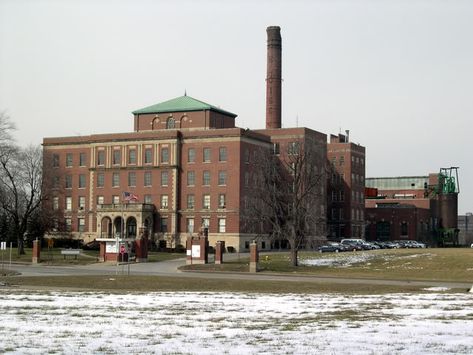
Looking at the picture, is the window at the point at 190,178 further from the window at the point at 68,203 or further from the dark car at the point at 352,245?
the dark car at the point at 352,245

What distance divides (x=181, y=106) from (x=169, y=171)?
42.5ft

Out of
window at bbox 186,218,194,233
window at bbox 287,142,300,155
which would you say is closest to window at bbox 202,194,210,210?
window at bbox 186,218,194,233

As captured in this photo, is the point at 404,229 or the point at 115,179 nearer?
the point at 115,179

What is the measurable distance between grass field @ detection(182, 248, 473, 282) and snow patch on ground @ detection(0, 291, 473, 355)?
2566cm

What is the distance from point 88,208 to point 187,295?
252ft

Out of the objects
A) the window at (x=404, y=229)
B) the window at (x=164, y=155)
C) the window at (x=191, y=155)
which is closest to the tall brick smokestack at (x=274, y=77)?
the window at (x=191, y=155)

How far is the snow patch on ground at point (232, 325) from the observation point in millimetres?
16516

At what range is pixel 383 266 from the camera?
63.0 metres

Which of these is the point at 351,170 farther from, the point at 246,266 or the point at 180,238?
the point at 246,266

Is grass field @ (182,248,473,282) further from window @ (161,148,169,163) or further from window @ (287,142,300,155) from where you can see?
window @ (161,148,169,163)

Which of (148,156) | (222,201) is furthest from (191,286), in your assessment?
(148,156)

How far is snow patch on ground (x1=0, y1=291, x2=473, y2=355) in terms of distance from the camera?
16.5m

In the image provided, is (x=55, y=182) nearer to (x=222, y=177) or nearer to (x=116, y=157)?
(x=116, y=157)

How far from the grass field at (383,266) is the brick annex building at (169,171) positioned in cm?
2424
